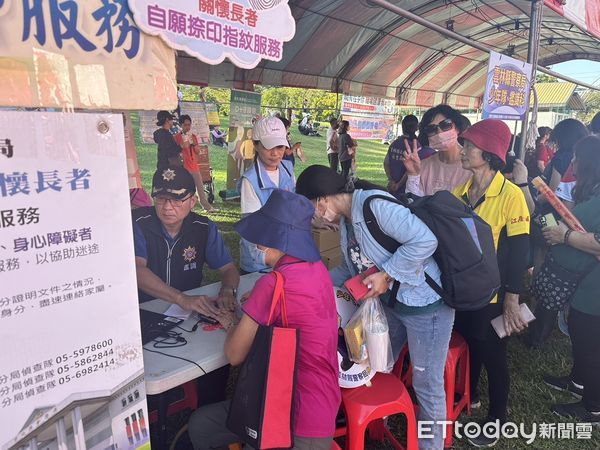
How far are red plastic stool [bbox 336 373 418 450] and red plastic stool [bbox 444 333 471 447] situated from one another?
43 centimetres

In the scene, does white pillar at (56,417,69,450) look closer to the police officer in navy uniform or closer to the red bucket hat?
the police officer in navy uniform

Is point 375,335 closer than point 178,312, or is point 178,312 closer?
point 375,335

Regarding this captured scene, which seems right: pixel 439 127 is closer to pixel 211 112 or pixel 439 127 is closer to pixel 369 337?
pixel 369 337

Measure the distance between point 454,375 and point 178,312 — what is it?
1.44m

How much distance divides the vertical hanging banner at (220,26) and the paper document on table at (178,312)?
1.05 metres

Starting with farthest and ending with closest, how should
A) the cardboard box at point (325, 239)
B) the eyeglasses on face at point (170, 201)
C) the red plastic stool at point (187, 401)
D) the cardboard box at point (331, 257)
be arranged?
the cardboard box at point (331, 257) → the cardboard box at point (325, 239) → the red plastic stool at point (187, 401) → the eyeglasses on face at point (170, 201)

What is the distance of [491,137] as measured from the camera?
7.05 feet

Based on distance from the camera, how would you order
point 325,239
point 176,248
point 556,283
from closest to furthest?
point 176,248, point 556,283, point 325,239

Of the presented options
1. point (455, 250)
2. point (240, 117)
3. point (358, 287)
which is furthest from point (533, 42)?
→ point (240, 117)

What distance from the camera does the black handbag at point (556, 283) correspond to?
8.36 ft

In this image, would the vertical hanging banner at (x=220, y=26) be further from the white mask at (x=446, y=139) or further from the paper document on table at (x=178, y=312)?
the white mask at (x=446, y=139)

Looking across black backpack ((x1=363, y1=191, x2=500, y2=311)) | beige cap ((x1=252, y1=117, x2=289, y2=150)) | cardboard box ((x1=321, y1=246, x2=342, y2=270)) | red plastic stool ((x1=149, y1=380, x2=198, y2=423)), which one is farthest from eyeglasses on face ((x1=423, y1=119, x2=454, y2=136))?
red plastic stool ((x1=149, y1=380, x2=198, y2=423))

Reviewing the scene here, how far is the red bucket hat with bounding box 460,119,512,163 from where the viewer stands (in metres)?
2.15

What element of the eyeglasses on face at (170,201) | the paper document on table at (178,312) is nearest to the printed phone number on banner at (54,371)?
the paper document on table at (178,312)
